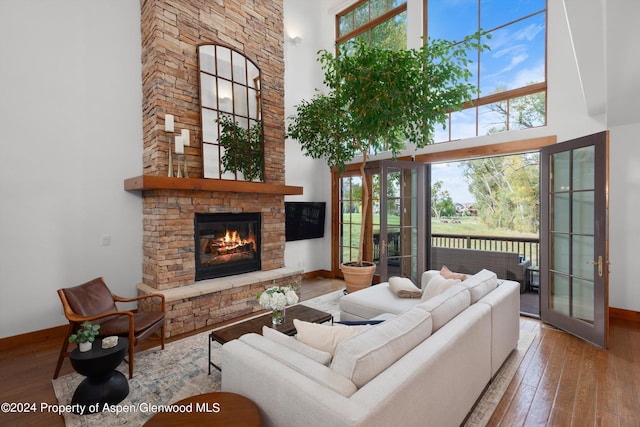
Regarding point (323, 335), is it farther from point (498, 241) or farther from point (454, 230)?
point (454, 230)

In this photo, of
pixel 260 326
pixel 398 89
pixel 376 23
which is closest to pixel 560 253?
pixel 398 89

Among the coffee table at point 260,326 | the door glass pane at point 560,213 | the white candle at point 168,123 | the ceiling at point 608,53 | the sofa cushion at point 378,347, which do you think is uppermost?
the ceiling at point 608,53

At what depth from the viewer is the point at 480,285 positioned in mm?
2607

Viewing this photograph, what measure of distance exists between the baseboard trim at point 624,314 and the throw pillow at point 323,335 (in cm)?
386

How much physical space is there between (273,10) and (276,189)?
281 centimetres

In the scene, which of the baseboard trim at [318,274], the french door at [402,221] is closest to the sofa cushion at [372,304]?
the french door at [402,221]

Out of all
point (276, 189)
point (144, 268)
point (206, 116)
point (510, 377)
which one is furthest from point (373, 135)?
point (144, 268)

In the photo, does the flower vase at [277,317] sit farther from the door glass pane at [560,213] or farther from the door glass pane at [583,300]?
the door glass pane at [560,213]

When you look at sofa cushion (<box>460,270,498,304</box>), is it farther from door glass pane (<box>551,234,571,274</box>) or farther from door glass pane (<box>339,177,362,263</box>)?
door glass pane (<box>339,177,362,263</box>)

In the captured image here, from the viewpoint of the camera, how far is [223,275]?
4180 millimetres

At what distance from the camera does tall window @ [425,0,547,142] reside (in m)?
4.01

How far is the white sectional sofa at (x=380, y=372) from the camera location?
1234 mm

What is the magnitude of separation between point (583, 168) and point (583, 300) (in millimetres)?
1404

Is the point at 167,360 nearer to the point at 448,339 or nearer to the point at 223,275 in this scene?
the point at 223,275
